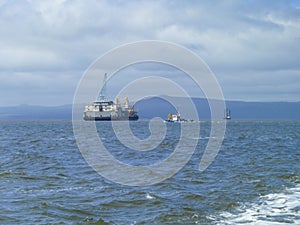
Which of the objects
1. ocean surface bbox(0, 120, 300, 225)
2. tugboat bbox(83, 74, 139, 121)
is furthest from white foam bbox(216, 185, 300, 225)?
tugboat bbox(83, 74, 139, 121)

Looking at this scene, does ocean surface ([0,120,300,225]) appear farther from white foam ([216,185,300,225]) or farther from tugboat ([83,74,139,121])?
tugboat ([83,74,139,121])

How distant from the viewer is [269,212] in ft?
51.8

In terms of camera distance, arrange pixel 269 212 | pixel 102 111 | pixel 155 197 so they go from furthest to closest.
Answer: pixel 102 111 → pixel 155 197 → pixel 269 212

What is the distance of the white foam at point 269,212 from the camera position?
14.6 metres

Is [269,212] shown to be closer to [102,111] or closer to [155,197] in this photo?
[155,197]

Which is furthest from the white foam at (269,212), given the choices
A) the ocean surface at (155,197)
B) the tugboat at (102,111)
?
the tugboat at (102,111)

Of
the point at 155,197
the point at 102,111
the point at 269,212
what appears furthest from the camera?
the point at 102,111

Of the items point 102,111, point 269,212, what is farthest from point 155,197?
point 102,111

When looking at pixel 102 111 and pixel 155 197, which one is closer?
pixel 155 197

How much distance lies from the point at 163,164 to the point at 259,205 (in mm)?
13896

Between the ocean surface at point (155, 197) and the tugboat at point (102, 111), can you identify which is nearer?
the ocean surface at point (155, 197)

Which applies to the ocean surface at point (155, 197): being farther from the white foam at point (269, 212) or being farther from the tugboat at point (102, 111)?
the tugboat at point (102, 111)

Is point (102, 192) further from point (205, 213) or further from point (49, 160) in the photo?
point (49, 160)

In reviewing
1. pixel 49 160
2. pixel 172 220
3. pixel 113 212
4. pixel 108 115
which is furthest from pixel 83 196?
pixel 108 115
